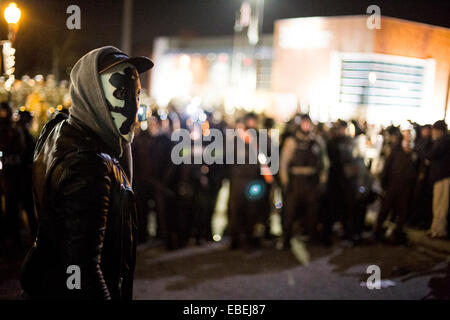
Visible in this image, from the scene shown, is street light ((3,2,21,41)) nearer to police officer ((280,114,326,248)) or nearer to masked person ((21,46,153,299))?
masked person ((21,46,153,299))

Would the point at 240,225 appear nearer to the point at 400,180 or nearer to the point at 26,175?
the point at 400,180

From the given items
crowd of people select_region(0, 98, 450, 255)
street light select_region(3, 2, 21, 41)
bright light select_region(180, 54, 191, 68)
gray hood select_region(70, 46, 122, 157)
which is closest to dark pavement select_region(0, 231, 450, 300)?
crowd of people select_region(0, 98, 450, 255)

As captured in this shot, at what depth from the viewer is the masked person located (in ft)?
5.10

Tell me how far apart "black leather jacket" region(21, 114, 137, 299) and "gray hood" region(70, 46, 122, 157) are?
39 mm

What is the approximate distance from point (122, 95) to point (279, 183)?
18.0 feet

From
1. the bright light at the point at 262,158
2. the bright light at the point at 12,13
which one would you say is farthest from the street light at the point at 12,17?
the bright light at the point at 262,158

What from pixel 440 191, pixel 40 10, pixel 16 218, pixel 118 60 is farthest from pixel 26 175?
pixel 440 191

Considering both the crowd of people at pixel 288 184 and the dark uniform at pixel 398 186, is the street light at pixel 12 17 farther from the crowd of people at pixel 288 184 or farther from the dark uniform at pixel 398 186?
the dark uniform at pixel 398 186

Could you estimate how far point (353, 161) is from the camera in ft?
24.2

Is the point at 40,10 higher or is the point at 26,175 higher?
the point at 40,10

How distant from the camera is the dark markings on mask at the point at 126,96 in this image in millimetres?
1806

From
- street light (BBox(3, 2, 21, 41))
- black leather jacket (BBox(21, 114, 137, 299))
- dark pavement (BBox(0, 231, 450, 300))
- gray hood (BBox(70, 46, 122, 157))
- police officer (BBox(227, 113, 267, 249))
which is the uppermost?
street light (BBox(3, 2, 21, 41))

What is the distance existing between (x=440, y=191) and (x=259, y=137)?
3635mm

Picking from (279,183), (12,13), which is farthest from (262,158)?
(12,13)
